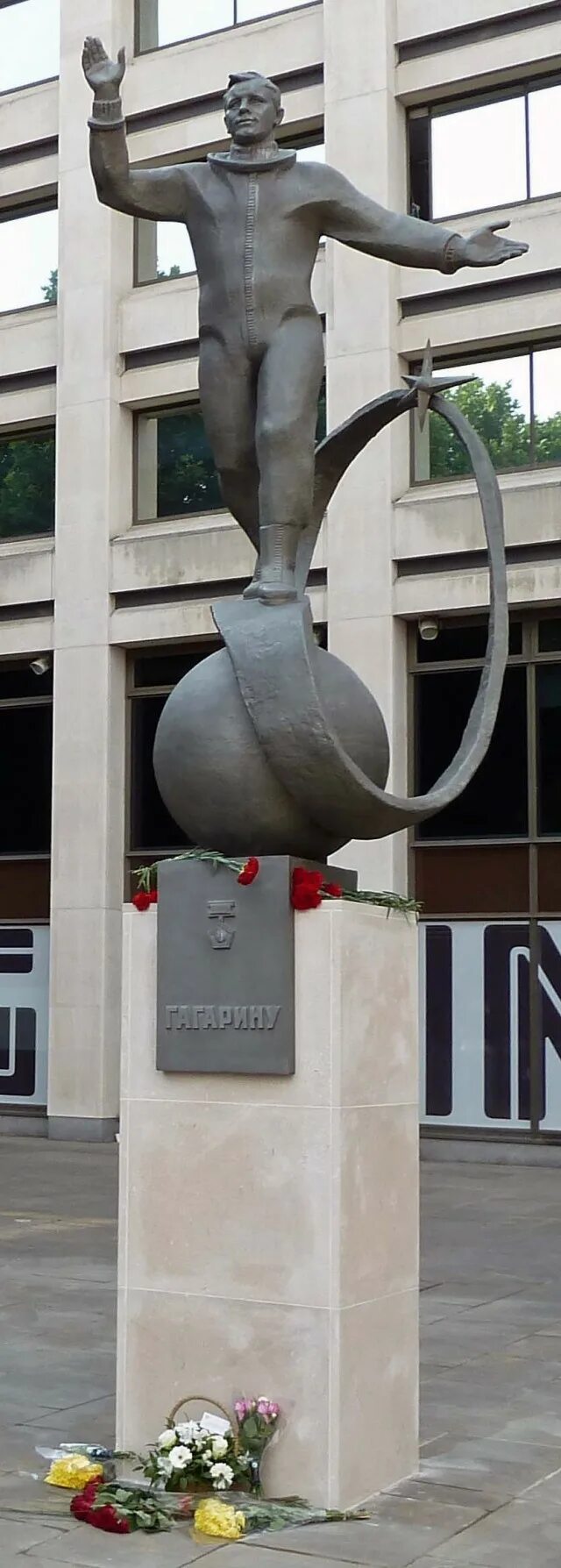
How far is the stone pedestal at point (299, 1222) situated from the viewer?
7074 millimetres

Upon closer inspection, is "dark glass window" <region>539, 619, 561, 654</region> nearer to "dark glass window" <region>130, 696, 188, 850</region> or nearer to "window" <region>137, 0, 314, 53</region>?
"dark glass window" <region>130, 696, 188, 850</region>

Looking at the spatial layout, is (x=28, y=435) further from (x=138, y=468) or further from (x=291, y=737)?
(x=291, y=737)

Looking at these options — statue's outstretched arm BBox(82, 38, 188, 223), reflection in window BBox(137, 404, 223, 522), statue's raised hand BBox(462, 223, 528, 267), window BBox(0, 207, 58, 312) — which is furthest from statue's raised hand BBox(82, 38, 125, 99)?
window BBox(0, 207, 58, 312)

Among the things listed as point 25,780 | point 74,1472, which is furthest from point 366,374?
point 74,1472

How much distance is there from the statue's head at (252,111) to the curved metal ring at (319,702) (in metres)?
1.26

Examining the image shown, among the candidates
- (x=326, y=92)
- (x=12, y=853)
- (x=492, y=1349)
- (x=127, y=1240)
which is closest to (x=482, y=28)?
(x=326, y=92)

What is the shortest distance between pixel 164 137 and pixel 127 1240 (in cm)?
1976

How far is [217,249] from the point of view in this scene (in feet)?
25.8

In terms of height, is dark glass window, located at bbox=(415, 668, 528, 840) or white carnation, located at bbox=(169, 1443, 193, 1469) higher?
dark glass window, located at bbox=(415, 668, 528, 840)

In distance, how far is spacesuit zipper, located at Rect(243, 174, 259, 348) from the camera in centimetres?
778

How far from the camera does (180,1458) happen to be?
7.02m

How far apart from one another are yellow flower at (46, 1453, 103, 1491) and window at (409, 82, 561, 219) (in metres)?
18.0

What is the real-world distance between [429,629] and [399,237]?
555 inches

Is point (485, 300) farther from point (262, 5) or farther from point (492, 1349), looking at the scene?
point (492, 1349)
